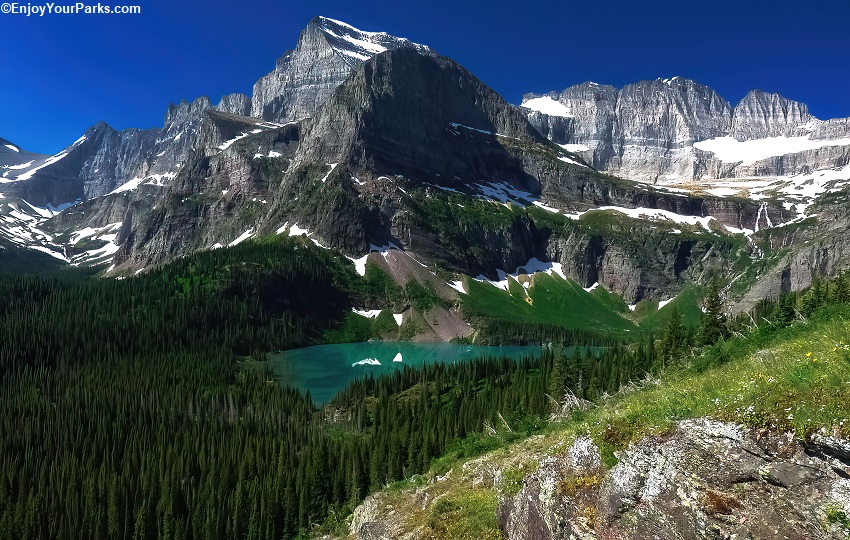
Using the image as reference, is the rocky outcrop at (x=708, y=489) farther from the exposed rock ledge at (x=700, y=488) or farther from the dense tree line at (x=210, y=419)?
the dense tree line at (x=210, y=419)

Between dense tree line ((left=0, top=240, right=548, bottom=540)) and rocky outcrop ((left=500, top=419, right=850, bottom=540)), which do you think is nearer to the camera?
rocky outcrop ((left=500, top=419, right=850, bottom=540))

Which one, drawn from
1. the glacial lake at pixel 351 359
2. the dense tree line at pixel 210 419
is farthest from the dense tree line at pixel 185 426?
the glacial lake at pixel 351 359

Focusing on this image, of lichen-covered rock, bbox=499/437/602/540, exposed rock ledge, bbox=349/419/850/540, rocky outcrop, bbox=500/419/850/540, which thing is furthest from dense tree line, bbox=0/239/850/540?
rocky outcrop, bbox=500/419/850/540

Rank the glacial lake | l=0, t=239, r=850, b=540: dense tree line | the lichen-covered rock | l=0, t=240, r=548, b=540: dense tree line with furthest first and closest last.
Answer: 1. the glacial lake
2. l=0, t=240, r=548, b=540: dense tree line
3. l=0, t=239, r=850, b=540: dense tree line
4. the lichen-covered rock

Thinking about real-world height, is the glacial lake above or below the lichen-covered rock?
below

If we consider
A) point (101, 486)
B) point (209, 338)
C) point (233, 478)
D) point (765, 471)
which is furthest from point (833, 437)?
point (209, 338)

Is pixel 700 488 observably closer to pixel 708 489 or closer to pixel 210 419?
pixel 708 489

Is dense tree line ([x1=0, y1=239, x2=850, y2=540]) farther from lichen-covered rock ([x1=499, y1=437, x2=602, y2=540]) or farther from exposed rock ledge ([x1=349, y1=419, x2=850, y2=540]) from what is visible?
exposed rock ledge ([x1=349, y1=419, x2=850, y2=540])
